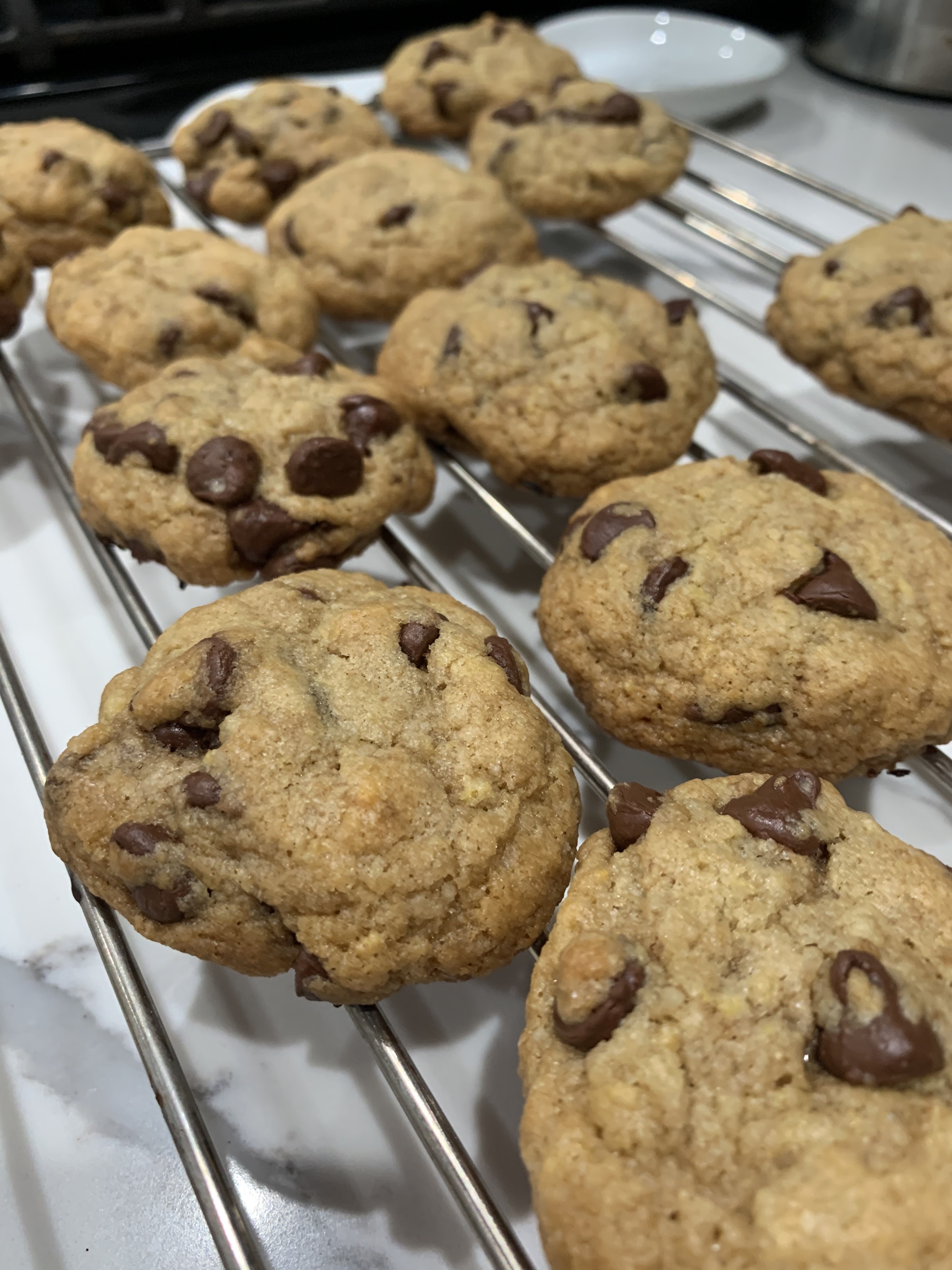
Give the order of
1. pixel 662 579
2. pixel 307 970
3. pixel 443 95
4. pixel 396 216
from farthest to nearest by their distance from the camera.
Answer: pixel 443 95, pixel 396 216, pixel 662 579, pixel 307 970

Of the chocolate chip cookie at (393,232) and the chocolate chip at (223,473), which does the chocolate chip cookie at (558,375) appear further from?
the chocolate chip at (223,473)

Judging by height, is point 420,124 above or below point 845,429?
above

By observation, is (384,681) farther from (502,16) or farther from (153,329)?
(502,16)

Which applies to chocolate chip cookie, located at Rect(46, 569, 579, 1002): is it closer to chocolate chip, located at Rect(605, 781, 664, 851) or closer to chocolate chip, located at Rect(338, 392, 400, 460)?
chocolate chip, located at Rect(605, 781, 664, 851)

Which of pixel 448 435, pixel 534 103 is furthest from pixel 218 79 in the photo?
pixel 448 435

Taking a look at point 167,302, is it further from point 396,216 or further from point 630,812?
point 630,812

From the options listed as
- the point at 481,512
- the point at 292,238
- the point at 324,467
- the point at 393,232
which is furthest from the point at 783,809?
the point at 292,238

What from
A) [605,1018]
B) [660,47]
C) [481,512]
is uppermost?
[660,47]

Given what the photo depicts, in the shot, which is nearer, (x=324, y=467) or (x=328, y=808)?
(x=328, y=808)
